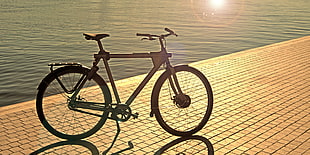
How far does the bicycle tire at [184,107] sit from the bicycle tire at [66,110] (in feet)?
1.99

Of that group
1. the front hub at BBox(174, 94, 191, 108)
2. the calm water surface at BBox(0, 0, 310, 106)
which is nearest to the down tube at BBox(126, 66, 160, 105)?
the front hub at BBox(174, 94, 191, 108)

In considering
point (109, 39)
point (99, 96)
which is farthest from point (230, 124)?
point (109, 39)

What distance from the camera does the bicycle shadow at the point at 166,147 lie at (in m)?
5.09

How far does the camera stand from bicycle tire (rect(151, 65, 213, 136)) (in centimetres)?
543

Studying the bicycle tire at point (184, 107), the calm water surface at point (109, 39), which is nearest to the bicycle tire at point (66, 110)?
the bicycle tire at point (184, 107)

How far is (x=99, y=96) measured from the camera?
604 cm

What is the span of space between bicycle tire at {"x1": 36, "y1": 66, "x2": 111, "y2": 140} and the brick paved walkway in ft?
0.48

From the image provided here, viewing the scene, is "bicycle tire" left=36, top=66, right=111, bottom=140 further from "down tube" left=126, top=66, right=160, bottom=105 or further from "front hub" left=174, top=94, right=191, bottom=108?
"front hub" left=174, top=94, right=191, bottom=108

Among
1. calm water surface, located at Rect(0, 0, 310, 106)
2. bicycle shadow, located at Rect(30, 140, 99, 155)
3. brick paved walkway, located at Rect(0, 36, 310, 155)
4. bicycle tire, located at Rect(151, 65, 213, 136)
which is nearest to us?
bicycle shadow, located at Rect(30, 140, 99, 155)

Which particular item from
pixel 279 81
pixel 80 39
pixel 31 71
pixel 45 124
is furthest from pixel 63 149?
pixel 80 39

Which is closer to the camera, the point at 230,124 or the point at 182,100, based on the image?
the point at 182,100

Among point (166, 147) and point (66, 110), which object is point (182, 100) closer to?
point (166, 147)

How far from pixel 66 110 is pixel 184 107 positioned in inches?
64.3

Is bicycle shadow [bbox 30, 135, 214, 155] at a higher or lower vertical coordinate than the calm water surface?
lower
